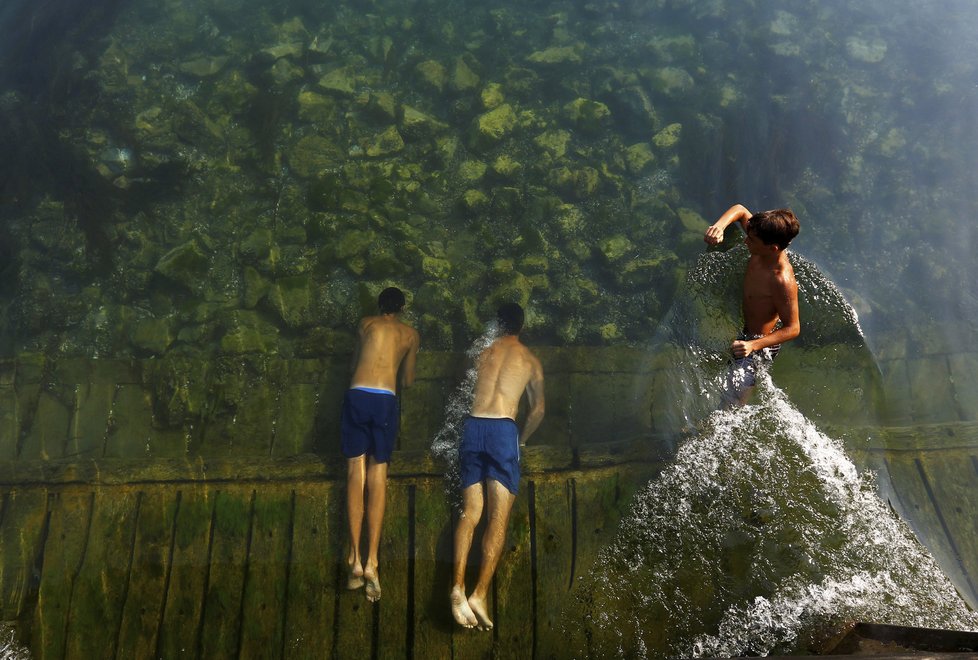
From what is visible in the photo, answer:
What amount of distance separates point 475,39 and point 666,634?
23.3 feet

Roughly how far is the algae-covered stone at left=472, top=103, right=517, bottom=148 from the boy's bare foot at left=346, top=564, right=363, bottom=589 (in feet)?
15.2

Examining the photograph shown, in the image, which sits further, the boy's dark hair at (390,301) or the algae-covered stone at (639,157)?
the algae-covered stone at (639,157)

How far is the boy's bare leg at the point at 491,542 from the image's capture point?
13.1 ft

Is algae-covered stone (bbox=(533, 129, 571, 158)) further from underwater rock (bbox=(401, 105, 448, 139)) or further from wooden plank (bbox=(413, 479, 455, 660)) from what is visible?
wooden plank (bbox=(413, 479, 455, 660))

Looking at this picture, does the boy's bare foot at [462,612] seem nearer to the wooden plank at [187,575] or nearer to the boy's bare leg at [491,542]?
the boy's bare leg at [491,542]

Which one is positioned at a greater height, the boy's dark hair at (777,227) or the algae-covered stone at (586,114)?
the algae-covered stone at (586,114)

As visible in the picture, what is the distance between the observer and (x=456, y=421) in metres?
5.25

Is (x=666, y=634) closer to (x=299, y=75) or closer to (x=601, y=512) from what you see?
(x=601, y=512)

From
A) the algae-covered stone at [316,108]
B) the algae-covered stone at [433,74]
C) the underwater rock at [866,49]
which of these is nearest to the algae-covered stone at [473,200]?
the algae-covered stone at [433,74]

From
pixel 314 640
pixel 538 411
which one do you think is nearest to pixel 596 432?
pixel 538 411

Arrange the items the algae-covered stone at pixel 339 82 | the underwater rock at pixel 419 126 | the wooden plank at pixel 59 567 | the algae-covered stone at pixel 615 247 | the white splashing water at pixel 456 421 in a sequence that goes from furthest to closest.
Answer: the algae-covered stone at pixel 339 82, the underwater rock at pixel 419 126, the algae-covered stone at pixel 615 247, the white splashing water at pixel 456 421, the wooden plank at pixel 59 567

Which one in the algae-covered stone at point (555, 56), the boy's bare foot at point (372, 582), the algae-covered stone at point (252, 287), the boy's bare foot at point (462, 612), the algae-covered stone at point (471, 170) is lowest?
the boy's bare foot at point (462, 612)

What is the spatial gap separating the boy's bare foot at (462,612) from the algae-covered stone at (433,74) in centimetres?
567

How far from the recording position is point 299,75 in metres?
7.64
